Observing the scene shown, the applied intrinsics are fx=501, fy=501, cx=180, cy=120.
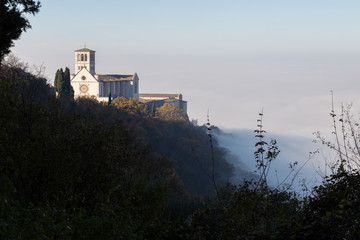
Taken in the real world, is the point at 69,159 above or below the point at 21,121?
below

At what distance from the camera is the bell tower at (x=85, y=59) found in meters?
130

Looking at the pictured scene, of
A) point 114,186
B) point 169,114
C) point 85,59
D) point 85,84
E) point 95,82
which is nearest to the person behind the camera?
point 114,186

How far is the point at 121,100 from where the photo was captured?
74.2 m

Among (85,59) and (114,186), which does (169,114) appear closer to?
(85,59)

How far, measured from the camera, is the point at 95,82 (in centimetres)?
11669

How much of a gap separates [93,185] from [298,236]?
11.8ft

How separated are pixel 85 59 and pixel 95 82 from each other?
16267 millimetres

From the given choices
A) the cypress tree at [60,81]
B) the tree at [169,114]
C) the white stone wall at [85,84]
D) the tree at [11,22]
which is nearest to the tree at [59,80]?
the cypress tree at [60,81]

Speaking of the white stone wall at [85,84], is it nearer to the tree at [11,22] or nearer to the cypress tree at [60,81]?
the cypress tree at [60,81]

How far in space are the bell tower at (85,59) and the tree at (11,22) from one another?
12169cm

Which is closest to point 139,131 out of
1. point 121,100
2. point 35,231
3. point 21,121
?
point 121,100

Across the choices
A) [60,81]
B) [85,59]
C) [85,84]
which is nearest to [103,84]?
[85,84]

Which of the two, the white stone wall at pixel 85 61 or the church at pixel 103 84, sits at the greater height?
the white stone wall at pixel 85 61

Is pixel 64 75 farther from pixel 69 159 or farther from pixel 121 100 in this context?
pixel 69 159
